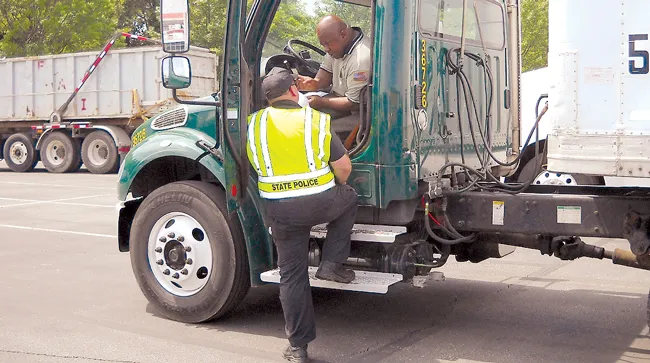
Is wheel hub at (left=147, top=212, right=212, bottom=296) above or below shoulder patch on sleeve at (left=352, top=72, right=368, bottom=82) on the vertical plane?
below

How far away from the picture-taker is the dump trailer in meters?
21.1

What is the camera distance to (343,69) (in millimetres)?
5758

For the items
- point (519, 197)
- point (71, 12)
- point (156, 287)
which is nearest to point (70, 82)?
point (71, 12)

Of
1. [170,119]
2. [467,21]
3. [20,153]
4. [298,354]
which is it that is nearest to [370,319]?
[298,354]

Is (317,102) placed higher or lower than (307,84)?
lower

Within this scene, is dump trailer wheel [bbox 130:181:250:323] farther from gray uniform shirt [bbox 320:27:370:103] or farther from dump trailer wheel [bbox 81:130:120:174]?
Answer: dump trailer wheel [bbox 81:130:120:174]

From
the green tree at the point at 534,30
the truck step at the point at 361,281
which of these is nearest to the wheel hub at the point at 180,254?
the truck step at the point at 361,281

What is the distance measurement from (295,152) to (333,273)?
0.86 meters

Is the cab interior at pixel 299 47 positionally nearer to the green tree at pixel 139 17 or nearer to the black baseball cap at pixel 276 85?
the black baseball cap at pixel 276 85

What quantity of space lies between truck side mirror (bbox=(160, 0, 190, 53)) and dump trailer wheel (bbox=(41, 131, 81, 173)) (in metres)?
17.7

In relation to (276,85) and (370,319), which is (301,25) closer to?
(276,85)

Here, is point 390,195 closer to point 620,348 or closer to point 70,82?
point 620,348

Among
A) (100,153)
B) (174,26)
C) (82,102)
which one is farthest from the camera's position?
(82,102)

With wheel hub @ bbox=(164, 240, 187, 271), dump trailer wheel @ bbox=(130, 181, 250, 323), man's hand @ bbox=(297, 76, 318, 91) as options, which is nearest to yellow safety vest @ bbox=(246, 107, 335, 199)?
dump trailer wheel @ bbox=(130, 181, 250, 323)
